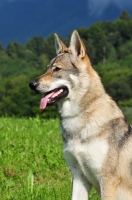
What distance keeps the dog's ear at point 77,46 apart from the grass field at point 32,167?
260 cm

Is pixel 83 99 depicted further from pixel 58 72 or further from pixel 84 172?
pixel 84 172

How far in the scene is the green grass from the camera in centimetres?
802

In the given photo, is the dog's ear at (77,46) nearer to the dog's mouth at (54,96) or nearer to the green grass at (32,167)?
the dog's mouth at (54,96)

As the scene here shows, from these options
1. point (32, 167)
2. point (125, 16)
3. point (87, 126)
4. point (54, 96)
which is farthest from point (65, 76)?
point (125, 16)

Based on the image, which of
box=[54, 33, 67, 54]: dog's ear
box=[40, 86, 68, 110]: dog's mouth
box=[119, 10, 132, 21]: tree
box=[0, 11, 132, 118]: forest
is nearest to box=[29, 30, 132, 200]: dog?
box=[40, 86, 68, 110]: dog's mouth

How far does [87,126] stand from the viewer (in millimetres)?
6297

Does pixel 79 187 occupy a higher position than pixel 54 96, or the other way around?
pixel 54 96

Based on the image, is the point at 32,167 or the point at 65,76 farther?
the point at 32,167

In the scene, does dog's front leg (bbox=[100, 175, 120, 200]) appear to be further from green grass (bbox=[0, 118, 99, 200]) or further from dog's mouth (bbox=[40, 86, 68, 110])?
green grass (bbox=[0, 118, 99, 200])

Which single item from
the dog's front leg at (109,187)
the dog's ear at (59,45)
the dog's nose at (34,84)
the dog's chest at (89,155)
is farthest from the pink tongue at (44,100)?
the dog's front leg at (109,187)

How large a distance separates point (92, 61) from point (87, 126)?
4575 inches

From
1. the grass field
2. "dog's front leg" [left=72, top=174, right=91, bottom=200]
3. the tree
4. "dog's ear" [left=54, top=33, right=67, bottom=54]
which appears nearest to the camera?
"dog's front leg" [left=72, top=174, right=91, bottom=200]

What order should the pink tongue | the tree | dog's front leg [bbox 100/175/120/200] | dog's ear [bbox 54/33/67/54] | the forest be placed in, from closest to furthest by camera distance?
dog's front leg [bbox 100/175/120/200] → the pink tongue → dog's ear [bbox 54/33/67/54] → the forest → the tree

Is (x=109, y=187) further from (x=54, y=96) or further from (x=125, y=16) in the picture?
(x=125, y=16)
